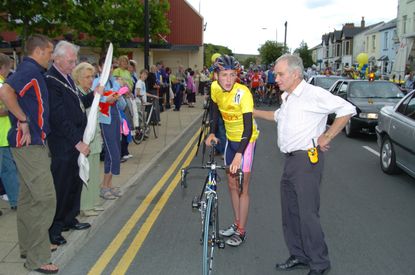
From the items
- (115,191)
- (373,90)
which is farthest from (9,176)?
(373,90)

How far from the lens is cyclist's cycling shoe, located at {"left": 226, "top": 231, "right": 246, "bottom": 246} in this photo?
494 centimetres

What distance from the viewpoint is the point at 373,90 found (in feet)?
45.1

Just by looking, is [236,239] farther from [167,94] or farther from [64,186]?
[167,94]

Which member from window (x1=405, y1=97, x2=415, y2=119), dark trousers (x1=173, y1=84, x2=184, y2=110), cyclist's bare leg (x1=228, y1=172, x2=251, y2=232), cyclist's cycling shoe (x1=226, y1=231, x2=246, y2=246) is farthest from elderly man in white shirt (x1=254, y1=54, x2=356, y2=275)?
dark trousers (x1=173, y1=84, x2=184, y2=110)

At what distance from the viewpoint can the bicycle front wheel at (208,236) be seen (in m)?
3.72

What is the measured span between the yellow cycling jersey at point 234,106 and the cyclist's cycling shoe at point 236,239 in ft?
3.55

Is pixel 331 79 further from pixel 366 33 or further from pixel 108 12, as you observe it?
pixel 366 33

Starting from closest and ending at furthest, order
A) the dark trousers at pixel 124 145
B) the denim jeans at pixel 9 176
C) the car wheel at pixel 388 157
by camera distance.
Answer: the denim jeans at pixel 9 176 → the car wheel at pixel 388 157 → the dark trousers at pixel 124 145

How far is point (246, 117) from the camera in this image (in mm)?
4367

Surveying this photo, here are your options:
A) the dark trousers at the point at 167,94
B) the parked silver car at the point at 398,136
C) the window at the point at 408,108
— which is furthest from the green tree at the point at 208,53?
the window at the point at 408,108

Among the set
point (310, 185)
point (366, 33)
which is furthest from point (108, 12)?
point (366, 33)

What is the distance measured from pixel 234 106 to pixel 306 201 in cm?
116

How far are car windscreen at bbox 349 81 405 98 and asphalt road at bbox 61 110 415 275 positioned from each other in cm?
548

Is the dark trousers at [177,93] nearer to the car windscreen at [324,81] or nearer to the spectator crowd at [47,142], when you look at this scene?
the car windscreen at [324,81]
